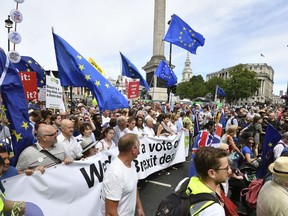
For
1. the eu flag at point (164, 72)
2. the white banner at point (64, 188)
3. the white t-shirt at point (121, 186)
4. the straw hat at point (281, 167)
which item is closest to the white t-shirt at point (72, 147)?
the white banner at point (64, 188)

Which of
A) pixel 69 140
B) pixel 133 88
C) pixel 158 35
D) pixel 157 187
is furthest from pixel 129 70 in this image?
pixel 158 35

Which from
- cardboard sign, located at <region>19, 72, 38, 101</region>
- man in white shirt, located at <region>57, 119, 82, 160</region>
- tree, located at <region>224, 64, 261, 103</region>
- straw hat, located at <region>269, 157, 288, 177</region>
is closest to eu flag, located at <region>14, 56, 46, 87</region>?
cardboard sign, located at <region>19, 72, 38, 101</region>

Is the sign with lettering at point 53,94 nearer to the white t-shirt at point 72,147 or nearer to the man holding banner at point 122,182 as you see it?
the white t-shirt at point 72,147

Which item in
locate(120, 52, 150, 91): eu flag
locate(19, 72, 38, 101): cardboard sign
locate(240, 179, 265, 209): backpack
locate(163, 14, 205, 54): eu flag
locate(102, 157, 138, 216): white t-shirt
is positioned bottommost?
locate(240, 179, 265, 209): backpack

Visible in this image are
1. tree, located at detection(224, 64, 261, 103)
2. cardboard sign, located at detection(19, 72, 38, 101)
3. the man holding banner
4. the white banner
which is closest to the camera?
the man holding banner

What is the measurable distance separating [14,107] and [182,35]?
9.05m

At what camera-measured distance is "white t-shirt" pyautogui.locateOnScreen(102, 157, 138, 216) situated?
91.1 inches

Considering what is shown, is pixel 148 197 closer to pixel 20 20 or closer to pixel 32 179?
pixel 32 179

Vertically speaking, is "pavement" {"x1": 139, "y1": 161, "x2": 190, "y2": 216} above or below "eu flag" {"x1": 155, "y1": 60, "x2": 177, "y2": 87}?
below

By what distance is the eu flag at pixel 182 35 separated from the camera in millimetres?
10688

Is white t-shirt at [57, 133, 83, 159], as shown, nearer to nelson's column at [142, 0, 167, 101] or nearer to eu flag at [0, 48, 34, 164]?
eu flag at [0, 48, 34, 164]

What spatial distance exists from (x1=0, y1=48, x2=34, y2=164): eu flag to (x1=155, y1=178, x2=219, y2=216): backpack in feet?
7.17

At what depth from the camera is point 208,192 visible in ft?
5.62

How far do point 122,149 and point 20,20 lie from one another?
552 centimetres
